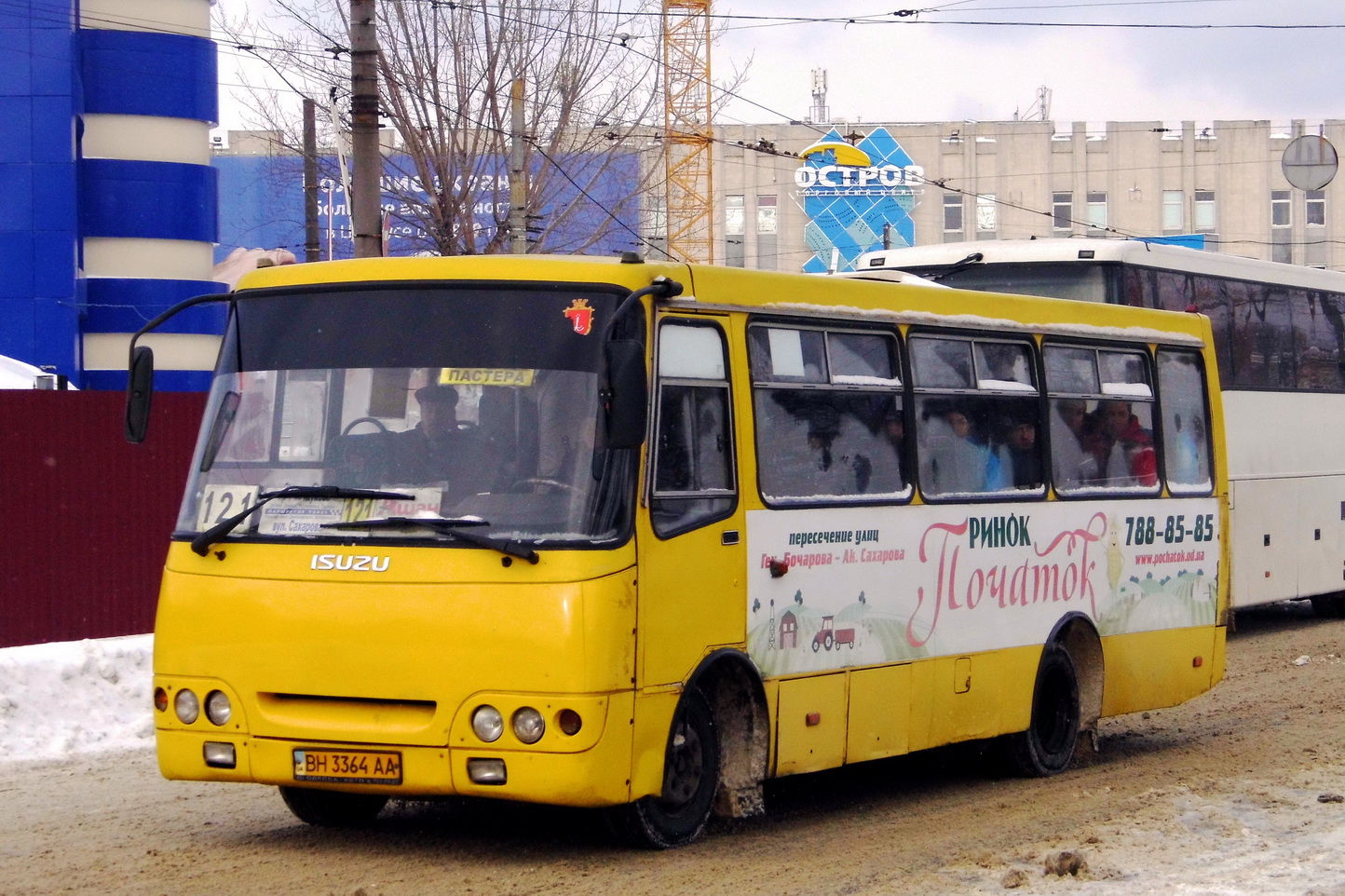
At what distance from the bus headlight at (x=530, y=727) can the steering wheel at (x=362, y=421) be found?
4.48 ft

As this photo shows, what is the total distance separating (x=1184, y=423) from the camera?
40.5 feet

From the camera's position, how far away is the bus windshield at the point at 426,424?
7543 mm

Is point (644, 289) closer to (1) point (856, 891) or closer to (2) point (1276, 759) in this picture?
(1) point (856, 891)

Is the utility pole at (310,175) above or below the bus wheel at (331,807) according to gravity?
above

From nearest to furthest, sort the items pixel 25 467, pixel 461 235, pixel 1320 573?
pixel 25 467
pixel 1320 573
pixel 461 235

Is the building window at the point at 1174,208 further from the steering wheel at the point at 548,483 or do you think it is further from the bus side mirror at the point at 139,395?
the steering wheel at the point at 548,483

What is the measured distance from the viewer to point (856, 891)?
737 cm

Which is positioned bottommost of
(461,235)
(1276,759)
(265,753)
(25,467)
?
(1276,759)

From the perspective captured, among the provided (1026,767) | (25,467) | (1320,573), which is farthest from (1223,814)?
(1320,573)

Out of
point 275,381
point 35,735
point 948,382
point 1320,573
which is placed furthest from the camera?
point 1320,573

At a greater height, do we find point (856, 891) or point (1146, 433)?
point (1146, 433)

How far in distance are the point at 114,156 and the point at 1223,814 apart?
30.8 meters

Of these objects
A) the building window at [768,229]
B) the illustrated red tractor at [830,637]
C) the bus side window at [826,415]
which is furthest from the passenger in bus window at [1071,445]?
the building window at [768,229]

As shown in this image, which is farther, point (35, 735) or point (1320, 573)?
point (1320, 573)
